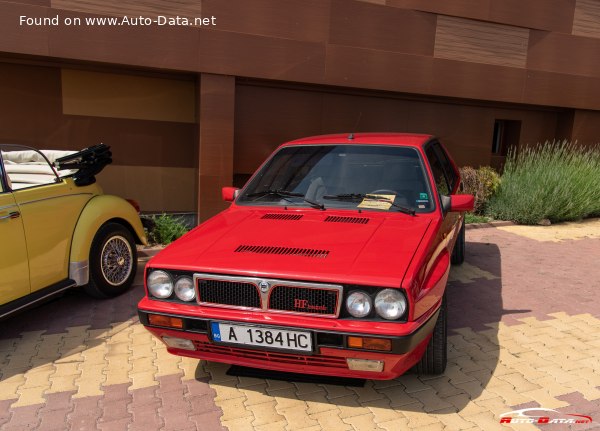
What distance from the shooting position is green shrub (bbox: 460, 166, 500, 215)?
897 centimetres

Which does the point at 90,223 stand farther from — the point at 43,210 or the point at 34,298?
the point at 34,298

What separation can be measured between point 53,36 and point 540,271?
23.4 feet

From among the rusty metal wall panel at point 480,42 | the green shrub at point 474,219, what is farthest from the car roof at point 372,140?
the rusty metal wall panel at point 480,42

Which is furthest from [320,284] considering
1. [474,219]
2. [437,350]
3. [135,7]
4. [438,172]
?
[474,219]

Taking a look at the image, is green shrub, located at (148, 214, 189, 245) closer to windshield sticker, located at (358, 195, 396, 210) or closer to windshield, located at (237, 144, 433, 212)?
windshield, located at (237, 144, 433, 212)

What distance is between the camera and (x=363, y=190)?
3.71m

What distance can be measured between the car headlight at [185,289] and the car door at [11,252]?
5.33 feet

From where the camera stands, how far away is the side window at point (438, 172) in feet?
13.0

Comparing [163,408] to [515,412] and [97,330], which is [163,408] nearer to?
[97,330]

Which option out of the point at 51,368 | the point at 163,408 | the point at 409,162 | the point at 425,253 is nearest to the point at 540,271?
the point at 409,162

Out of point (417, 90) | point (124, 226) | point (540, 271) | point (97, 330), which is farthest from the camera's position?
point (417, 90)

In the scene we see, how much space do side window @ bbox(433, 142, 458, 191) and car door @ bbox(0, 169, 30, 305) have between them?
12.1 feet

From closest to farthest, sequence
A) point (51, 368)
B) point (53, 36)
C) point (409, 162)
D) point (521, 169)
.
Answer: point (51, 368), point (409, 162), point (53, 36), point (521, 169)

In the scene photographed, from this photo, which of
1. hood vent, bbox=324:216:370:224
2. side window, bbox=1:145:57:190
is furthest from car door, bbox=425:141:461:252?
side window, bbox=1:145:57:190
